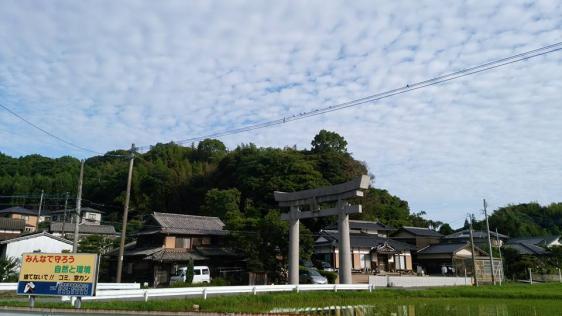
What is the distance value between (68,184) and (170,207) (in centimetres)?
1759

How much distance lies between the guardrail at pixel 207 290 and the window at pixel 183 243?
772 inches

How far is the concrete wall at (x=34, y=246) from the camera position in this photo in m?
36.0

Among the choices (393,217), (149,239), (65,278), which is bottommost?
(65,278)

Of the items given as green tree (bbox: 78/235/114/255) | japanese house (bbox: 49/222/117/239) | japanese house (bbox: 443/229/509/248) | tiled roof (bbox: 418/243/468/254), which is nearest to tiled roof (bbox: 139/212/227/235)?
green tree (bbox: 78/235/114/255)

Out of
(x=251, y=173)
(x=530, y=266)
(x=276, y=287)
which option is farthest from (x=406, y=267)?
(x=276, y=287)

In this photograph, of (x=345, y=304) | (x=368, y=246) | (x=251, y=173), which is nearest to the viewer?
(x=345, y=304)

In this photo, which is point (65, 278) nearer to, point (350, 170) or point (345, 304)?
point (345, 304)

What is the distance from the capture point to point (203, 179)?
225 ft

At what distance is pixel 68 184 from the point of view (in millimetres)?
70188

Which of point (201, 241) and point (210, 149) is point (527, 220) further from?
point (201, 241)

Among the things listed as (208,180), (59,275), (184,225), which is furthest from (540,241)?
(59,275)

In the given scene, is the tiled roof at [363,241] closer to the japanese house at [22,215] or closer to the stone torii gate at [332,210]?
the stone torii gate at [332,210]

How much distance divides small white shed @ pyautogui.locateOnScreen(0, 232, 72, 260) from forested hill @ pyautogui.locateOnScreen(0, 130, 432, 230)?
1914 cm

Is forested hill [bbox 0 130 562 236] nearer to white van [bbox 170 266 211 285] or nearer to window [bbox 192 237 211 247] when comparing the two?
window [bbox 192 237 211 247]
